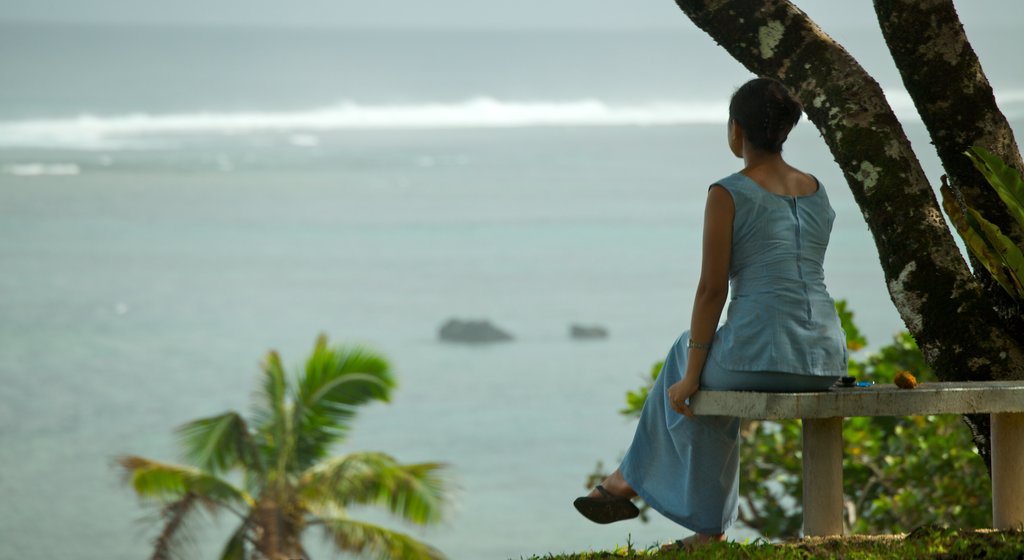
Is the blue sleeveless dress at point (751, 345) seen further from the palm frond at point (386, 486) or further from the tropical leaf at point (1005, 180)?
the palm frond at point (386, 486)

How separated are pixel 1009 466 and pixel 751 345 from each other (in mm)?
856

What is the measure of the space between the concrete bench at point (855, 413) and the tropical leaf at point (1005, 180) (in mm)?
549

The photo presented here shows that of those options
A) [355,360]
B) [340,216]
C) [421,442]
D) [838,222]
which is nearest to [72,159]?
[340,216]

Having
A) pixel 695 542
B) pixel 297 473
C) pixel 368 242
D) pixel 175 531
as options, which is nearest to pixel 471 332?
pixel 368 242

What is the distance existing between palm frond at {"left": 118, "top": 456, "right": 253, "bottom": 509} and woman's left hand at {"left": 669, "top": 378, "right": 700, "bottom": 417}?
419 inches

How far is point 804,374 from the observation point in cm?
387

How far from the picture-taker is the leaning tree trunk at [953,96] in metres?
4.50

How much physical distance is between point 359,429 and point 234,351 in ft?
52.1

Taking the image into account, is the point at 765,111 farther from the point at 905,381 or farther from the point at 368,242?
the point at 368,242

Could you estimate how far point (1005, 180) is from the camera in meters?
4.19

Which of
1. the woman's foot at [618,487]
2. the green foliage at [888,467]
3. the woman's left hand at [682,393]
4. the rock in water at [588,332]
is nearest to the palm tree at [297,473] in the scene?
the green foliage at [888,467]

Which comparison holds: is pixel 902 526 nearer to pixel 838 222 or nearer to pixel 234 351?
pixel 234 351

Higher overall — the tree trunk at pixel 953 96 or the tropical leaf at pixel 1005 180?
the tree trunk at pixel 953 96

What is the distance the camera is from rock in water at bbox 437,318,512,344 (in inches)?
2749
